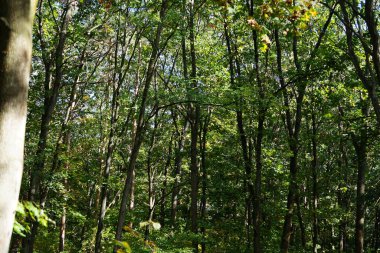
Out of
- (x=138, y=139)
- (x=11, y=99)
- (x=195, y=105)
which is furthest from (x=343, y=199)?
(x=11, y=99)

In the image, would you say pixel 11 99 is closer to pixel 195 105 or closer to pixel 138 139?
pixel 138 139

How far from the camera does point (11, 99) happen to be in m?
2.10

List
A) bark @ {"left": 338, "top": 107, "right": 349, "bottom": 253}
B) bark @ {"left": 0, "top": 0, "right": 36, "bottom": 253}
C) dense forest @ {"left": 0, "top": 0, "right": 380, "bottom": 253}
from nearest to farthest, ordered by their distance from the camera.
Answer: bark @ {"left": 0, "top": 0, "right": 36, "bottom": 253} → dense forest @ {"left": 0, "top": 0, "right": 380, "bottom": 253} → bark @ {"left": 338, "top": 107, "right": 349, "bottom": 253}

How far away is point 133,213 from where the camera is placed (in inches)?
729

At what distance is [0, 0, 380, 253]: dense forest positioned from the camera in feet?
14.3

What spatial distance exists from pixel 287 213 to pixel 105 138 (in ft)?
37.1

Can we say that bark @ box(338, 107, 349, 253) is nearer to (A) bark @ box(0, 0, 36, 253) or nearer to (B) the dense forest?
(B) the dense forest

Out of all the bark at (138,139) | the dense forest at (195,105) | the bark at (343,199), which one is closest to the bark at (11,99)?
the dense forest at (195,105)

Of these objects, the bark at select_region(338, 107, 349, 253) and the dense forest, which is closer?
the dense forest

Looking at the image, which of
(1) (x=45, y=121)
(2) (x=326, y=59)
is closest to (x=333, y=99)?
(2) (x=326, y=59)

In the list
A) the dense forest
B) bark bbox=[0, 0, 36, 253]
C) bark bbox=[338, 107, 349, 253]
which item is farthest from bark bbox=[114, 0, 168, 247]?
bark bbox=[338, 107, 349, 253]

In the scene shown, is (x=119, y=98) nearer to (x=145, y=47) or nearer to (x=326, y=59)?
(x=145, y=47)

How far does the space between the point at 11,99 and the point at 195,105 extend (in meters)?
12.6

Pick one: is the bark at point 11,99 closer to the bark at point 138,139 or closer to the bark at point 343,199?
the bark at point 138,139
